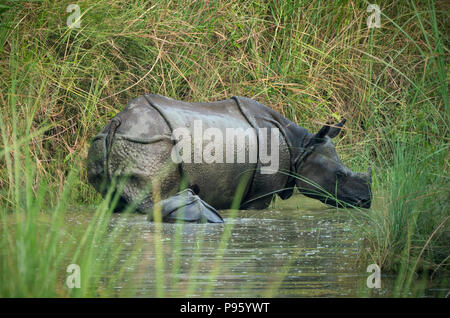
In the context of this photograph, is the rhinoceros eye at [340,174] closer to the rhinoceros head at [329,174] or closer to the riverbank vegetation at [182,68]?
the rhinoceros head at [329,174]

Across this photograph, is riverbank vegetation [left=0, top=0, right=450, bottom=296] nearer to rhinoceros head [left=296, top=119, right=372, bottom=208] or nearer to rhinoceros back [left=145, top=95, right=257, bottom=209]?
rhinoceros head [left=296, top=119, right=372, bottom=208]

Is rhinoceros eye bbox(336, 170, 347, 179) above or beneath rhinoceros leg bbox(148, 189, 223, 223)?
above

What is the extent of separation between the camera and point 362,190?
6.75 metres

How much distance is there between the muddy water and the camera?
336cm

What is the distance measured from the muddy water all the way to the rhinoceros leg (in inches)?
4.6

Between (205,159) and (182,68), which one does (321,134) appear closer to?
(205,159)

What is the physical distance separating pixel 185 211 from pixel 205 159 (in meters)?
0.77

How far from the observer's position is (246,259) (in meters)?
4.15

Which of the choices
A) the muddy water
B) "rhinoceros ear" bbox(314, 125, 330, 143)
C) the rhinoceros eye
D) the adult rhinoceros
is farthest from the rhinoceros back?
the rhinoceros eye

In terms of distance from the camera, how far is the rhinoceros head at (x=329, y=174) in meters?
6.75

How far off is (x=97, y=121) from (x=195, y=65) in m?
1.42

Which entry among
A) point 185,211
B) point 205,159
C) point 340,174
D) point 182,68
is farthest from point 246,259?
point 182,68
